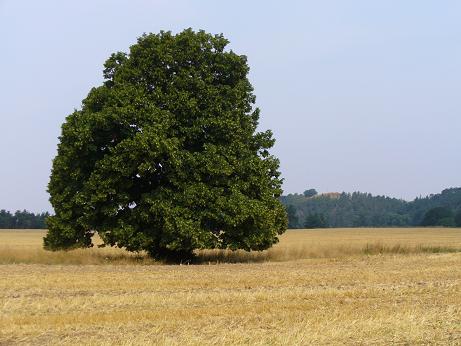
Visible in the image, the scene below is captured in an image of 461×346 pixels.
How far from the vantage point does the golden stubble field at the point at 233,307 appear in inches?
453

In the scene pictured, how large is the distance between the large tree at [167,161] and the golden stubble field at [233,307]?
583cm

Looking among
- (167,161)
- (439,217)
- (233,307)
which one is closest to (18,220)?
(439,217)

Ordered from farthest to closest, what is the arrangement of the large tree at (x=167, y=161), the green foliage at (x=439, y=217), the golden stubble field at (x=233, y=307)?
1. the green foliage at (x=439, y=217)
2. the large tree at (x=167, y=161)
3. the golden stubble field at (x=233, y=307)

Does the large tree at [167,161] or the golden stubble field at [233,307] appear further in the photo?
the large tree at [167,161]

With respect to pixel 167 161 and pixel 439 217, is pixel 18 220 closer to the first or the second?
pixel 439 217

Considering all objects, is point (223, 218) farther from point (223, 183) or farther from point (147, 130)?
point (147, 130)

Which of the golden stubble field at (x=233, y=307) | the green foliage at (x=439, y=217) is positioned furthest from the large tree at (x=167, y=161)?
the green foliage at (x=439, y=217)

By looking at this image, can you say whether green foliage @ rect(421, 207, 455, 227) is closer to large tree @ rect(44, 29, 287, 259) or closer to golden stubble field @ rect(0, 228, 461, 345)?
large tree @ rect(44, 29, 287, 259)

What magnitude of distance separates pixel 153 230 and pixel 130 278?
9148mm

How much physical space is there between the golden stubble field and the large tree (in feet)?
19.1

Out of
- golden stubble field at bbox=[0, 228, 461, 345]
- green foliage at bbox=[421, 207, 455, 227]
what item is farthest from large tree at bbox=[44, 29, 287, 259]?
green foliage at bbox=[421, 207, 455, 227]

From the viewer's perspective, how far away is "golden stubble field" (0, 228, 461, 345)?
11.5m

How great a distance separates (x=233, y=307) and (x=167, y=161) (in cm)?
1619

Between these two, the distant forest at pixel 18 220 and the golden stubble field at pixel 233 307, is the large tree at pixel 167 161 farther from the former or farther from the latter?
the distant forest at pixel 18 220
